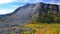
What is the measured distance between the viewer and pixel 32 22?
6.74 m

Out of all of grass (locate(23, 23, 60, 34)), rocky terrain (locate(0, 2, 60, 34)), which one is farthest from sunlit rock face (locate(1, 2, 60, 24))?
grass (locate(23, 23, 60, 34))

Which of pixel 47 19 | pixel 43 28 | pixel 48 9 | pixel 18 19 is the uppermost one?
pixel 48 9

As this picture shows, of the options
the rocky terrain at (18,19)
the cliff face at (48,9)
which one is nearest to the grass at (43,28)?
the rocky terrain at (18,19)

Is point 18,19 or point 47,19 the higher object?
point 18,19

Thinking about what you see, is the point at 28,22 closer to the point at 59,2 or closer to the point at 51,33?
the point at 51,33

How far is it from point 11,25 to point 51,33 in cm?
154

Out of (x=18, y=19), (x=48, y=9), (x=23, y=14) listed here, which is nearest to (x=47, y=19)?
(x=48, y=9)

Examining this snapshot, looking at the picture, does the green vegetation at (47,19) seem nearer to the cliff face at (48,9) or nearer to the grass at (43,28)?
the cliff face at (48,9)

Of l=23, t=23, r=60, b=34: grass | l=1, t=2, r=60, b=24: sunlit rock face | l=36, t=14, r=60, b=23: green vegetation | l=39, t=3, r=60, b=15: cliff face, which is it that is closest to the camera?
l=23, t=23, r=60, b=34: grass

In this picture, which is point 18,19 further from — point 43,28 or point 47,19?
point 47,19

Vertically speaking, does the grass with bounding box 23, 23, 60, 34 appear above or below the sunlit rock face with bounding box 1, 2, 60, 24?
below

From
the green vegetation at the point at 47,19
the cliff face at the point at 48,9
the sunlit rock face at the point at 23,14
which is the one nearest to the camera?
the sunlit rock face at the point at 23,14

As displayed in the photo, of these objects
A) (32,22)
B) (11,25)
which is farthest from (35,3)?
(11,25)

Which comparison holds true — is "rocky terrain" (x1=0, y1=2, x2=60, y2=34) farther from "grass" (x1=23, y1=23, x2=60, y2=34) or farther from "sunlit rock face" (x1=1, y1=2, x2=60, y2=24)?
"grass" (x1=23, y1=23, x2=60, y2=34)
